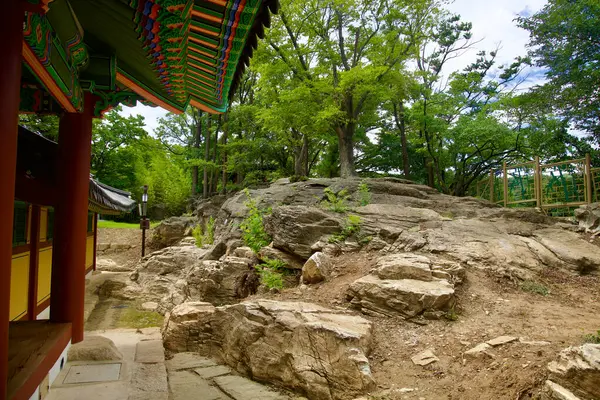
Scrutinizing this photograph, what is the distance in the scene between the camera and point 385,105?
67.9 ft

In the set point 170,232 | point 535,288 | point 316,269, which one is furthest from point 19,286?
point 170,232

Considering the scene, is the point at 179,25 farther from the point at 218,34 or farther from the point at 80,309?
the point at 80,309

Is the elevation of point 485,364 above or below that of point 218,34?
below

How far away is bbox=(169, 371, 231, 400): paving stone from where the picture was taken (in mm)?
4723

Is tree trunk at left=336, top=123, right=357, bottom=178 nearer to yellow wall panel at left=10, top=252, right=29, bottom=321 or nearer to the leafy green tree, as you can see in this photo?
the leafy green tree

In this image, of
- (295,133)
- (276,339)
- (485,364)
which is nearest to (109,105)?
(276,339)

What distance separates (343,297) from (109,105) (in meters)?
4.55

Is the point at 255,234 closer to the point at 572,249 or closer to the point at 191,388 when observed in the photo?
the point at 191,388

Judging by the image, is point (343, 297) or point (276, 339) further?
point (343, 297)

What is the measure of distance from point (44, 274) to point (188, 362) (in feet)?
11.8

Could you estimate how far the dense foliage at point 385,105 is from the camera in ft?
42.7

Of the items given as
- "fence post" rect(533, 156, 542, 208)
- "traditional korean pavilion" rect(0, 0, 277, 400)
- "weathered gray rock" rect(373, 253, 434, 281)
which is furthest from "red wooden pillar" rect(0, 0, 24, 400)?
"fence post" rect(533, 156, 542, 208)

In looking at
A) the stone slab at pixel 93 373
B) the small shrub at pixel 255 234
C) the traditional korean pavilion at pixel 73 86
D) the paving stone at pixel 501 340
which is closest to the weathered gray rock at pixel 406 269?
the paving stone at pixel 501 340

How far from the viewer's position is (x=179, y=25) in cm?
237
